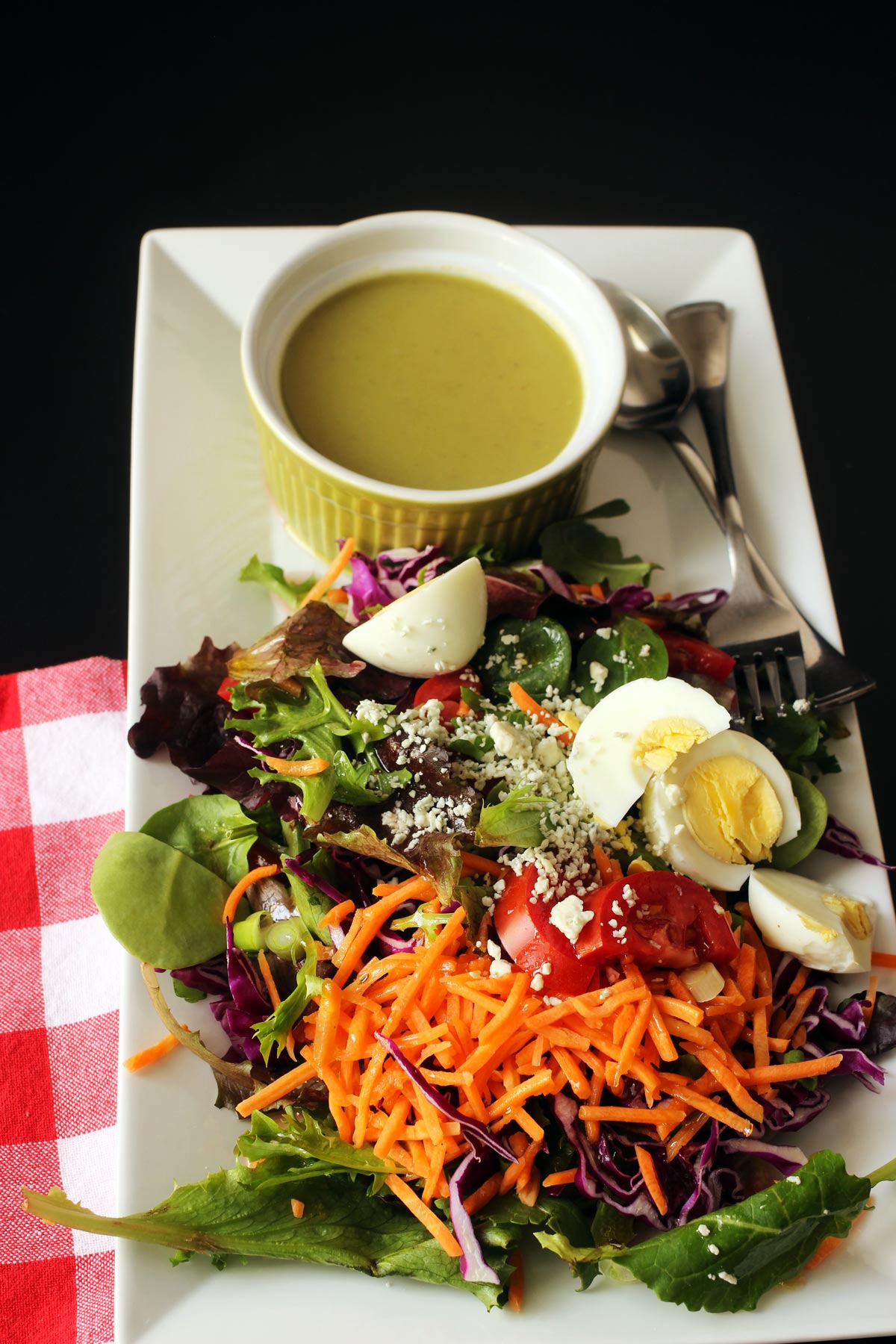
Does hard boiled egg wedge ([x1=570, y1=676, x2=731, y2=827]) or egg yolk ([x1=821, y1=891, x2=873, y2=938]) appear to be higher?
hard boiled egg wedge ([x1=570, y1=676, x2=731, y2=827])

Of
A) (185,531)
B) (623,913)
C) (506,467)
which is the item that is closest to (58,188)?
(185,531)

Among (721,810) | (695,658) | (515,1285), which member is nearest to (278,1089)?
(515,1285)

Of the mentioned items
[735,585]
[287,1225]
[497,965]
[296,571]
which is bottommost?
[287,1225]

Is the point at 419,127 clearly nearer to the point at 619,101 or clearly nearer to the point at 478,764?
the point at 619,101

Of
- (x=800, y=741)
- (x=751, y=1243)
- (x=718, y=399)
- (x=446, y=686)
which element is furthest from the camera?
(x=718, y=399)

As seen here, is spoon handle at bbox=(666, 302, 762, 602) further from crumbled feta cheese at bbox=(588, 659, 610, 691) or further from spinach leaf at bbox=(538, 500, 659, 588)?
crumbled feta cheese at bbox=(588, 659, 610, 691)

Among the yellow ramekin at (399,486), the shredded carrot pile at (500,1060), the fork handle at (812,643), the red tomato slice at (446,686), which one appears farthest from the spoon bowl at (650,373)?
the shredded carrot pile at (500,1060)

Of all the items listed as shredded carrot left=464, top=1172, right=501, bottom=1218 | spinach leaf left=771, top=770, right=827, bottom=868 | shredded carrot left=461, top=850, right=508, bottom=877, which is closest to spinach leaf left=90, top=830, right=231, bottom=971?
shredded carrot left=461, top=850, right=508, bottom=877

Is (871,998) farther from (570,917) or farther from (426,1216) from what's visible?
(426,1216)
